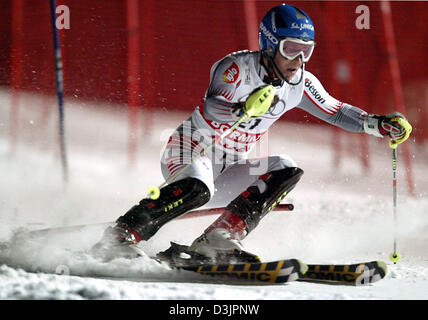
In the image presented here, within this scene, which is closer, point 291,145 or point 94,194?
point 94,194

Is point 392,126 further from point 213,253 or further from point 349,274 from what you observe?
point 213,253

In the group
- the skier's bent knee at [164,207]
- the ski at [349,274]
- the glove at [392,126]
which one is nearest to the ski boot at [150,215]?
the skier's bent knee at [164,207]

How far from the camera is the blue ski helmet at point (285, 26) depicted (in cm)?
301

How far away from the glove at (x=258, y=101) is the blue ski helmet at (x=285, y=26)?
318 mm

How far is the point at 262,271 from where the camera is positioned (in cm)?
256

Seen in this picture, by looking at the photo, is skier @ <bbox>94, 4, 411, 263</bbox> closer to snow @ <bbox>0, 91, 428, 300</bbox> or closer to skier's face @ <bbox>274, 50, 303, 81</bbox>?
skier's face @ <bbox>274, 50, 303, 81</bbox>

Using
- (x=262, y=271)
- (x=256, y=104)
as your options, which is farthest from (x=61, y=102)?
(x=262, y=271)

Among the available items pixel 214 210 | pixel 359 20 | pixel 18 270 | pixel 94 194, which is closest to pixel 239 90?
pixel 214 210

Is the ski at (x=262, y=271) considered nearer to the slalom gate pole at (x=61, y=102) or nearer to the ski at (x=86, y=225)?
the ski at (x=86, y=225)

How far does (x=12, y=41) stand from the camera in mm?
5820

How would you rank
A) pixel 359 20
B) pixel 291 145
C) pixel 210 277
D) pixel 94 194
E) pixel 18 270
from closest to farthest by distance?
pixel 18 270
pixel 210 277
pixel 94 194
pixel 291 145
pixel 359 20

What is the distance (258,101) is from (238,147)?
53 cm

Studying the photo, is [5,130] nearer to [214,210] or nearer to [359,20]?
[214,210]

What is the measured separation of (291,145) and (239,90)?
3.21 m
